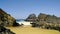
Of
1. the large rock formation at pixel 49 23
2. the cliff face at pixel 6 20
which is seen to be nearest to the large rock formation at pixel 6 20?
the cliff face at pixel 6 20

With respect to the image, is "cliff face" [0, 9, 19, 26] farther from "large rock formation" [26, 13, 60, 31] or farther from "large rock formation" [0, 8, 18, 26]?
"large rock formation" [26, 13, 60, 31]

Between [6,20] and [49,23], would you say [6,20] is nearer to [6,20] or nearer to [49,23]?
[6,20]

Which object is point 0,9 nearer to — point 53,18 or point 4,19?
point 4,19

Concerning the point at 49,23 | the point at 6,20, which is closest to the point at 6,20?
the point at 6,20

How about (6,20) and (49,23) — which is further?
(49,23)

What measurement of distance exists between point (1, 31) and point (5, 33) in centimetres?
22

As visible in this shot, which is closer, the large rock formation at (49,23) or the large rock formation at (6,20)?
the large rock formation at (49,23)

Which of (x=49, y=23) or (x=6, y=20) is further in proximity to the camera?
(x=49, y=23)

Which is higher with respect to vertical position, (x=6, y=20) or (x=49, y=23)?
(x=6, y=20)

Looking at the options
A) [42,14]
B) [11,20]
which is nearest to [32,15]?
[42,14]

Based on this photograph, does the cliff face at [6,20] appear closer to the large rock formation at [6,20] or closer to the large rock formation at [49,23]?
the large rock formation at [6,20]

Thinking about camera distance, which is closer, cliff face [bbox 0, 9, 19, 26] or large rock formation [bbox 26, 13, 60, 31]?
large rock formation [bbox 26, 13, 60, 31]

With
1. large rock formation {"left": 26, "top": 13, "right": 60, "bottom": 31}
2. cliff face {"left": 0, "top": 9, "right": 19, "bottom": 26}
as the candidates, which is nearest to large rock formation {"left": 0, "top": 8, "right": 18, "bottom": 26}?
cliff face {"left": 0, "top": 9, "right": 19, "bottom": 26}

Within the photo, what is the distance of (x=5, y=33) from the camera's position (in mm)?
8039
